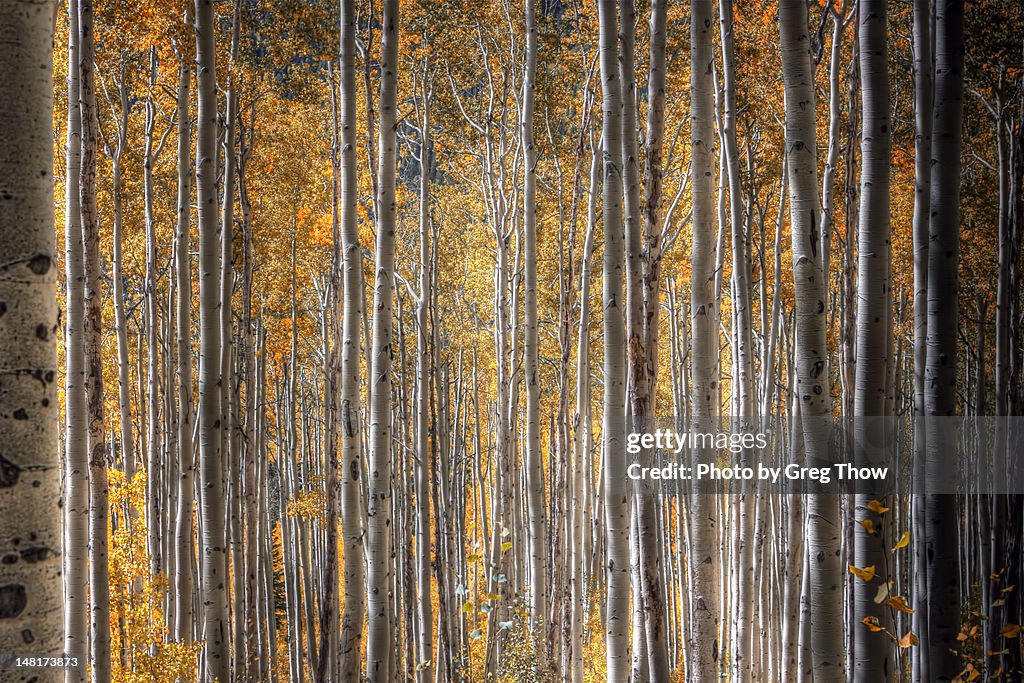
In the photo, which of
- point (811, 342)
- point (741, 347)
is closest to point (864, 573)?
point (811, 342)

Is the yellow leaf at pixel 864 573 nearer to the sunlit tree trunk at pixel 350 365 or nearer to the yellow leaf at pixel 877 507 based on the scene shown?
the yellow leaf at pixel 877 507

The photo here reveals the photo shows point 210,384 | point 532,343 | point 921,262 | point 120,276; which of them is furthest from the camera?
point 120,276

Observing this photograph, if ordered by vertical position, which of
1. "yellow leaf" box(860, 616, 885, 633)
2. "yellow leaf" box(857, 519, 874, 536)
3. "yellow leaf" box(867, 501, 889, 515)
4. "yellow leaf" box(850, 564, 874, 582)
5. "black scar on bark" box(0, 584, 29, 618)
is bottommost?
"yellow leaf" box(860, 616, 885, 633)

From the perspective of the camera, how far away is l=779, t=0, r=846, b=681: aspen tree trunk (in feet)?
11.1

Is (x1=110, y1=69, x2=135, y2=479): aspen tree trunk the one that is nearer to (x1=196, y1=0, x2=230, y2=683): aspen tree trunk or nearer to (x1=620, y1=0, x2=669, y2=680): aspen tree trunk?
(x1=196, y1=0, x2=230, y2=683): aspen tree trunk

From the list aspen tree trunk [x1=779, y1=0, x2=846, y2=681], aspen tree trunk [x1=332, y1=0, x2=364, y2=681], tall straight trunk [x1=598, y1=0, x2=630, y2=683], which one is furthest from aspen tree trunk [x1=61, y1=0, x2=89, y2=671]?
aspen tree trunk [x1=779, y1=0, x2=846, y2=681]

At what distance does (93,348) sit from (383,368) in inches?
73.1

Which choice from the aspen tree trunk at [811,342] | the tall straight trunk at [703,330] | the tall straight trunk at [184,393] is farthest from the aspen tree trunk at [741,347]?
the tall straight trunk at [184,393]

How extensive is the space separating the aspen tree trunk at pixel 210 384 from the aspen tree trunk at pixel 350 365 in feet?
2.70

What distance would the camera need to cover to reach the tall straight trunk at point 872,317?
330cm

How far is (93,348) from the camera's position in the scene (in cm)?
484

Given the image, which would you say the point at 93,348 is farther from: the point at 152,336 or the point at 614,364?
the point at 152,336

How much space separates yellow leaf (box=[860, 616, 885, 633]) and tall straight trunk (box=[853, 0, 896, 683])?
0.02 m

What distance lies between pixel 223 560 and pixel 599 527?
28.3ft
